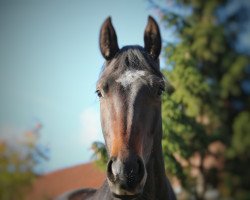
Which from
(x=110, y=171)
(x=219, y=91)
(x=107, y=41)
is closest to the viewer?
(x=110, y=171)

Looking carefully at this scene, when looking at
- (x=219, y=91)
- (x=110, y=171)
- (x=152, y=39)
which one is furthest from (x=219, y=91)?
(x=110, y=171)

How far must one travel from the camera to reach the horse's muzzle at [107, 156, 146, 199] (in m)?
2.37

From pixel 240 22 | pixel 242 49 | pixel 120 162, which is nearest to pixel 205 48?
pixel 242 49

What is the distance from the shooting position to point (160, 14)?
1282cm

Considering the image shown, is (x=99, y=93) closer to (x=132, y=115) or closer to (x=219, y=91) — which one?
(x=132, y=115)

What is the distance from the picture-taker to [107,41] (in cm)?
343

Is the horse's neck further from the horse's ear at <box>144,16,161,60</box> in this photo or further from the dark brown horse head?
the horse's ear at <box>144,16,161,60</box>

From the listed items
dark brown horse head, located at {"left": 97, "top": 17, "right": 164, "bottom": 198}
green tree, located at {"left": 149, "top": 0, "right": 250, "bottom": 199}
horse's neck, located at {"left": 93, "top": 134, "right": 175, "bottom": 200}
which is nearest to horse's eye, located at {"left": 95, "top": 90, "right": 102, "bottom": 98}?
dark brown horse head, located at {"left": 97, "top": 17, "right": 164, "bottom": 198}

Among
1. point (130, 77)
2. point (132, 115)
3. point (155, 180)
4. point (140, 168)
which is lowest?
point (155, 180)

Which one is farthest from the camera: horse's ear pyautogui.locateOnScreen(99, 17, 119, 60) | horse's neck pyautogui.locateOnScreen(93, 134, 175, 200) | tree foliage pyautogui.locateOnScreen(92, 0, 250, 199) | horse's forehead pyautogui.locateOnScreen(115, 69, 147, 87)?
tree foliage pyautogui.locateOnScreen(92, 0, 250, 199)

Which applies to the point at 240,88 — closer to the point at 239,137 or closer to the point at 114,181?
the point at 239,137

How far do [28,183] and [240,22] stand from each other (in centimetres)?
1451

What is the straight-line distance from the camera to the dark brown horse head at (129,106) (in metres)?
2.44

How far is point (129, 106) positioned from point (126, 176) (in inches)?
28.6
